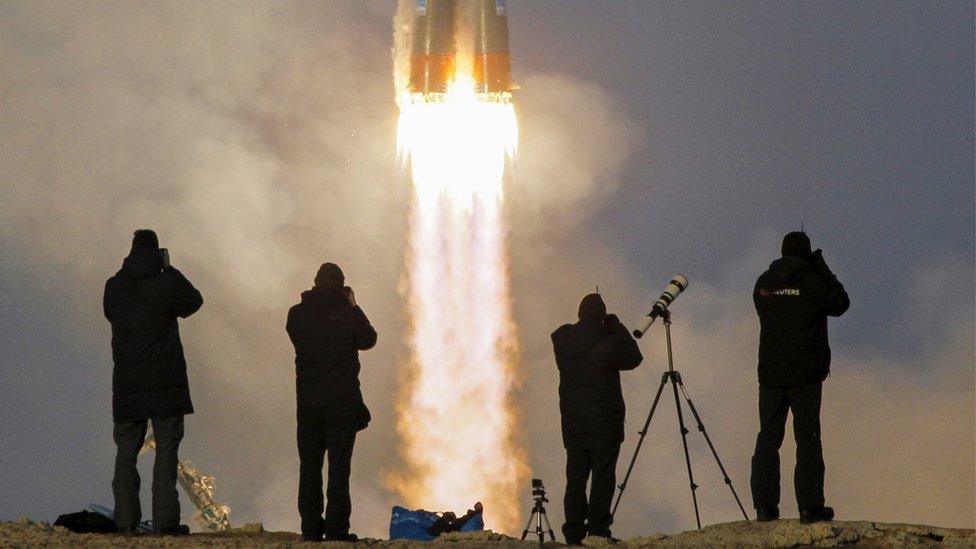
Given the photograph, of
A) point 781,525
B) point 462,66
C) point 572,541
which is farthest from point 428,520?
point 462,66

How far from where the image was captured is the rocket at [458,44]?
41.2 meters

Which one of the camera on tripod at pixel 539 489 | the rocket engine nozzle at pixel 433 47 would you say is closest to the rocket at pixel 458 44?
the rocket engine nozzle at pixel 433 47

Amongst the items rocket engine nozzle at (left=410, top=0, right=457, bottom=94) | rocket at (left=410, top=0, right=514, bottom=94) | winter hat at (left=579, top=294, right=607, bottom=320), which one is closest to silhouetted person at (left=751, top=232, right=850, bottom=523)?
winter hat at (left=579, top=294, right=607, bottom=320)

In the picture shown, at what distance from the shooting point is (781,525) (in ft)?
69.1

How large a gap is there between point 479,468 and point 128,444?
25577mm

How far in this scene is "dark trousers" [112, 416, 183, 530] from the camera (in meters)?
21.6

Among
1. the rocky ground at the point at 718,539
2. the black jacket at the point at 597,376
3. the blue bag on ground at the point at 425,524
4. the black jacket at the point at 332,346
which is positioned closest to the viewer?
the rocky ground at the point at 718,539

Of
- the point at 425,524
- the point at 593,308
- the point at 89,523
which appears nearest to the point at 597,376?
the point at 593,308

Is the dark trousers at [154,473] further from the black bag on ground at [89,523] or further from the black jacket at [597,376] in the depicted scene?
the black jacket at [597,376]

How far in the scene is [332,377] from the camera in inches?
849

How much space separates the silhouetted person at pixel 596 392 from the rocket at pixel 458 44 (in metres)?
19.8

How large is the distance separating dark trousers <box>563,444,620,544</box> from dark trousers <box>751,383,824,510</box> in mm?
1448

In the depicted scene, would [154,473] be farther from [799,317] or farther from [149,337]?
[799,317]

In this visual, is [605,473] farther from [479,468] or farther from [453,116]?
[479,468]
